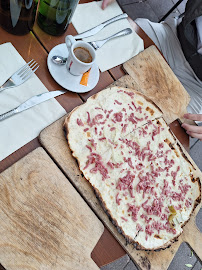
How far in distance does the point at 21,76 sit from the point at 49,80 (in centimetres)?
12

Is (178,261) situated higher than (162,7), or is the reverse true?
(162,7)

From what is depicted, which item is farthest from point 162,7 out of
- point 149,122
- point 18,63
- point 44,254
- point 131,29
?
point 44,254

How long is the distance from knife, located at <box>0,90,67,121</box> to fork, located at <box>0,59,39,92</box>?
0.27ft

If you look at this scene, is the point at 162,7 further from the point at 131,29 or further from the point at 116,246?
the point at 116,246

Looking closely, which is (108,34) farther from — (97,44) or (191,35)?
(191,35)

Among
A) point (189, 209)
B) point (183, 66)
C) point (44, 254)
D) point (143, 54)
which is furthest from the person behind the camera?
point (183, 66)

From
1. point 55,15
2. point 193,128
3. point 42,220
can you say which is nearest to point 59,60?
point 55,15

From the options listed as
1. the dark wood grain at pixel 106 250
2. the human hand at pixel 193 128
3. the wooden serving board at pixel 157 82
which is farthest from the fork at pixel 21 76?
the human hand at pixel 193 128

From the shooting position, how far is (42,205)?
3.31 ft

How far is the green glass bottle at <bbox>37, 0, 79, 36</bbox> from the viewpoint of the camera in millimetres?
1117

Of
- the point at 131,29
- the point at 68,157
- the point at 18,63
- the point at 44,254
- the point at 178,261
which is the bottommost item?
the point at 178,261

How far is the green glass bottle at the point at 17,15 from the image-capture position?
1031mm

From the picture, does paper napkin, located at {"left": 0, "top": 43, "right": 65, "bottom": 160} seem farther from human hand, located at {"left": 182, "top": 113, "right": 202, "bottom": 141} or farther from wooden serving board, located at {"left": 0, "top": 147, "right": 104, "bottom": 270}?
human hand, located at {"left": 182, "top": 113, "right": 202, "bottom": 141}

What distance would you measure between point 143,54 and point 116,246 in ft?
3.08
